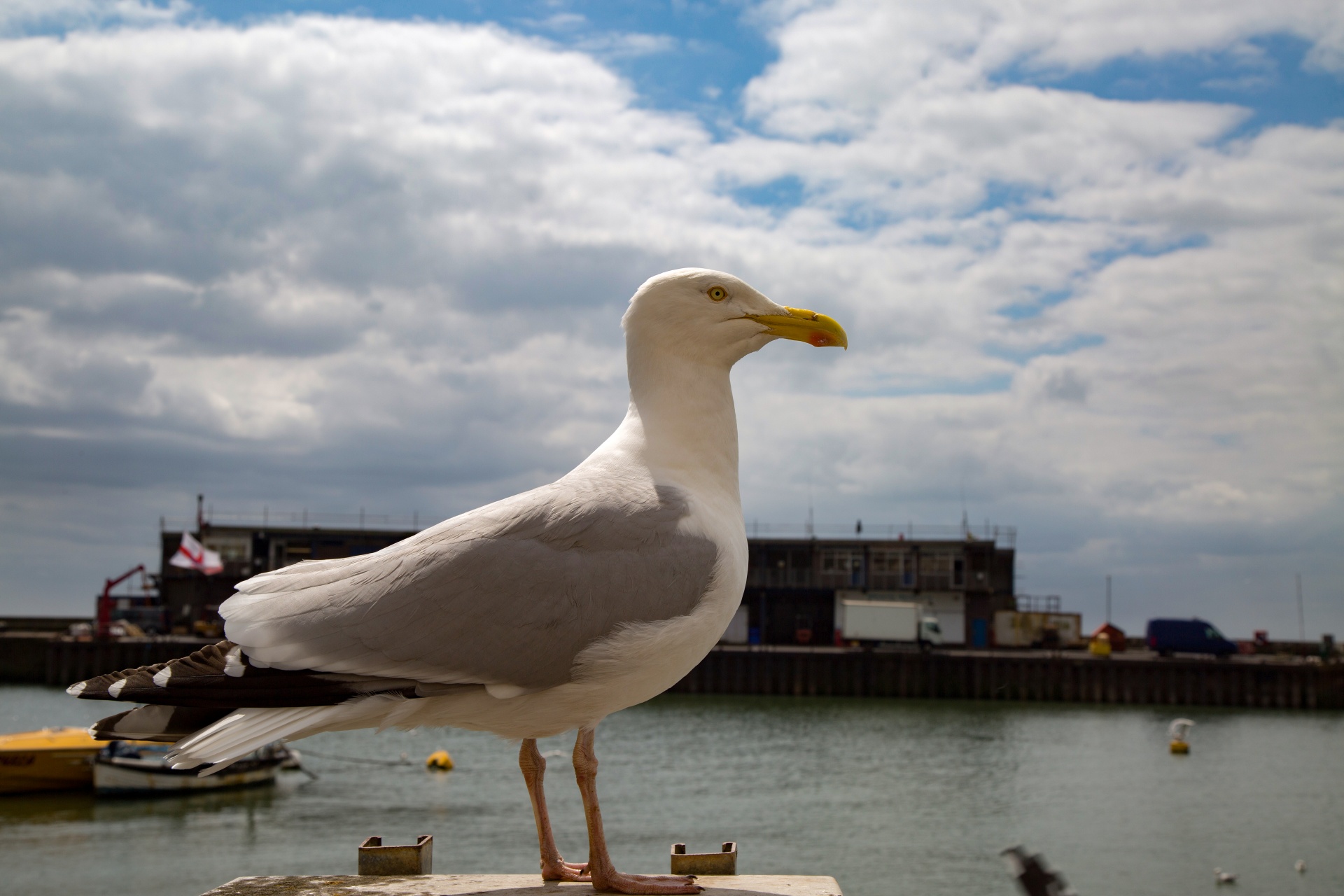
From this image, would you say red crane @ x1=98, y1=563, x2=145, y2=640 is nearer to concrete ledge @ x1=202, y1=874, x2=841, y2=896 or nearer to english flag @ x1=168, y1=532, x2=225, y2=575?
english flag @ x1=168, y1=532, x2=225, y2=575

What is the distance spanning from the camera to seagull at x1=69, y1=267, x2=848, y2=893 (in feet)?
12.8

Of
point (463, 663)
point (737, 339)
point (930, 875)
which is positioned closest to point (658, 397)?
point (737, 339)

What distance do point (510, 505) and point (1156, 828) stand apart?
30982 mm

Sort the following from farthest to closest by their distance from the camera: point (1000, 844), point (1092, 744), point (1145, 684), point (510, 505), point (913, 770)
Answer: point (1145, 684), point (1092, 744), point (913, 770), point (1000, 844), point (510, 505)

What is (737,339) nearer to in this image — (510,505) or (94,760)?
(510,505)

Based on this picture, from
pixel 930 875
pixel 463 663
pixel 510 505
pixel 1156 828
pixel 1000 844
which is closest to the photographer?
pixel 463 663

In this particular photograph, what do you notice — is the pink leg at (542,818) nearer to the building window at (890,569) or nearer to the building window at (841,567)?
the building window at (841,567)

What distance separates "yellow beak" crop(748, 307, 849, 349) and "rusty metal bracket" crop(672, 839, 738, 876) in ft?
7.74

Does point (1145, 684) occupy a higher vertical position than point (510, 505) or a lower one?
lower

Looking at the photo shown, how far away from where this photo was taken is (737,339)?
16.0ft

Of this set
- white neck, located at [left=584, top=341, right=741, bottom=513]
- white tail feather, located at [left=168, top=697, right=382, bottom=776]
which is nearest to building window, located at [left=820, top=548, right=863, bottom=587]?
white neck, located at [left=584, top=341, right=741, bottom=513]

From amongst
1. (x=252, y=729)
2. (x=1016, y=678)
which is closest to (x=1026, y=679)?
(x=1016, y=678)

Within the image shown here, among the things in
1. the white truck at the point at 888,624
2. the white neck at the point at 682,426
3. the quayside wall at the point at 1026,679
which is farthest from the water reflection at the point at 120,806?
the white truck at the point at 888,624

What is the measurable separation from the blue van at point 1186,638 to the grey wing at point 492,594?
7167cm
